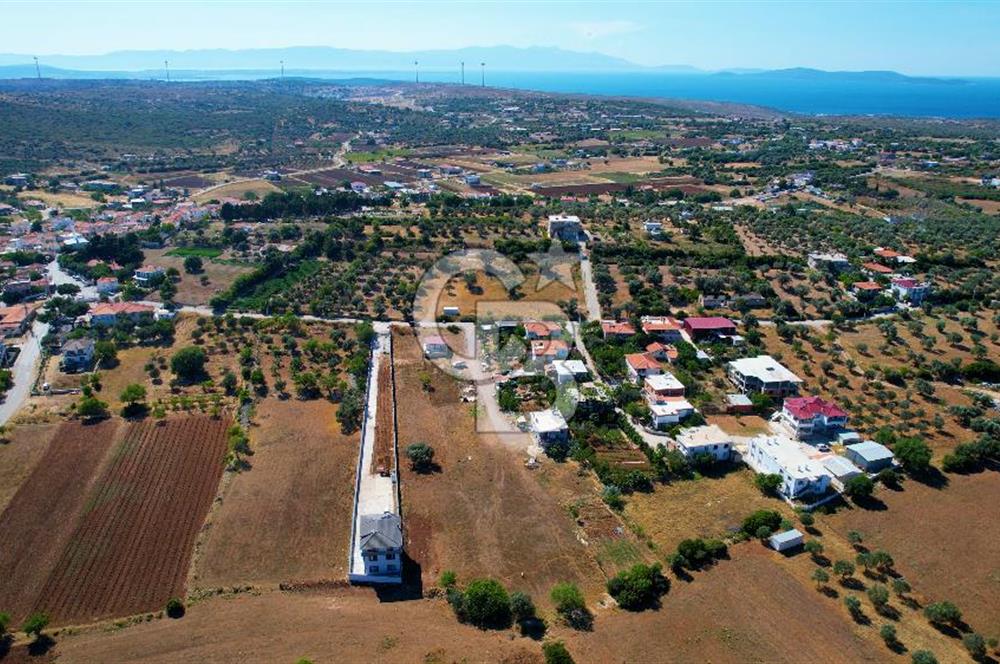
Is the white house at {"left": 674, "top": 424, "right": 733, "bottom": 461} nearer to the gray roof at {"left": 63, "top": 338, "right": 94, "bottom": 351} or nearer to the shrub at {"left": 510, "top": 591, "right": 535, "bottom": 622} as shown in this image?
the shrub at {"left": 510, "top": 591, "right": 535, "bottom": 622}

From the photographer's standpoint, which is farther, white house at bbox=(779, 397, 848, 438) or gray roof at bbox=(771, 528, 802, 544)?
white house at bbox=(779, 397, 848, 438)

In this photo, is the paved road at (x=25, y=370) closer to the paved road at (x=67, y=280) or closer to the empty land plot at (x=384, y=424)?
the paved road at (x=67, y=280)

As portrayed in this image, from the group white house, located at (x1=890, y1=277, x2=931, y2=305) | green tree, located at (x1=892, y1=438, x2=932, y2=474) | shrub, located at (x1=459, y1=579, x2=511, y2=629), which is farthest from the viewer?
white house, located at (x1=890, y1=277, x2=931, y2=305)

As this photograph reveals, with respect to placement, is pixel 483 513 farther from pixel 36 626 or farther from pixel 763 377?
pixel 763 377

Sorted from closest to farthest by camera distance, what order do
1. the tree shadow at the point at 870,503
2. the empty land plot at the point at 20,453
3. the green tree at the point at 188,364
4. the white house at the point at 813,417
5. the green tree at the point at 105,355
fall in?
1. the tree shadow at the point at 870,503
2. the empty land plot at the point at 20,453
3. the white house at the point at 813,417
4. the green tree at the point at 188,364
5. the green tree at the point at 105,355

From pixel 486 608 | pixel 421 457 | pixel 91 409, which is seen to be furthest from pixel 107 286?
pixel 486 608

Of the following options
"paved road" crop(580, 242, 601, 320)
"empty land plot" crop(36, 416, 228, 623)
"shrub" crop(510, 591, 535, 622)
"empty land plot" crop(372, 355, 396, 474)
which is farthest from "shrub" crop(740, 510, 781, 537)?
"paved road" crop(580, 242, 601, 320)

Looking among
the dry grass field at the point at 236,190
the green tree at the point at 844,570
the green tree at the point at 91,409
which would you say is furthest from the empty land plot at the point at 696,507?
the dry grass field at the point at 236,190
